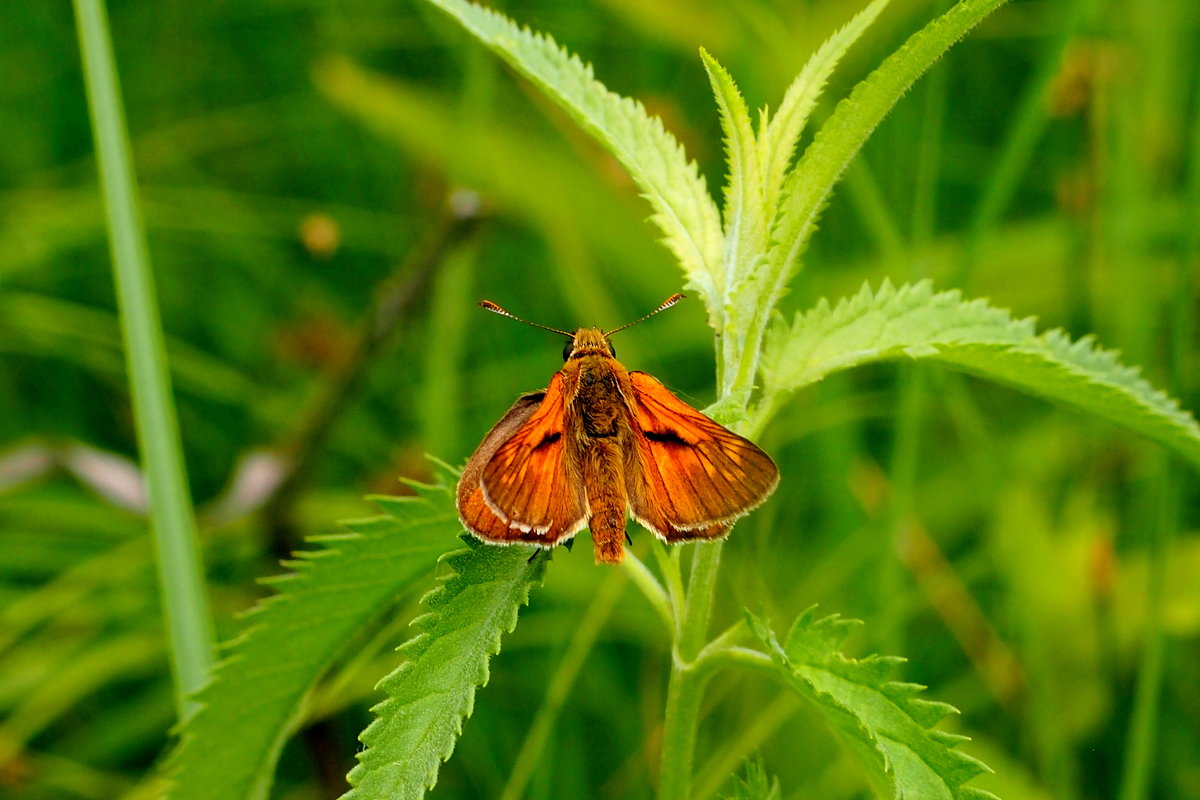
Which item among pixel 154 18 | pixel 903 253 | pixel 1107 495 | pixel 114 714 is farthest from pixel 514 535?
pixel 154 18

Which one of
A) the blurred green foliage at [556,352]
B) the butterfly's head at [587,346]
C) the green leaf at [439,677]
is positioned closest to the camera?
the green leaf at [439,677]

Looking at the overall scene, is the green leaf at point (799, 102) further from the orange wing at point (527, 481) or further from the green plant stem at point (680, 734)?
the green plant stem at point (680, 734)

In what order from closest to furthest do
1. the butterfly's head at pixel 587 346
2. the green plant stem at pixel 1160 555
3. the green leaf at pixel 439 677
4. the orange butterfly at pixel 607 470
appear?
the green leaf at pixel 439 677
the orange butterfly at pixel 607 470
the butterfly's head at pixel 587 346
the green plant stem at pixel 1160 555

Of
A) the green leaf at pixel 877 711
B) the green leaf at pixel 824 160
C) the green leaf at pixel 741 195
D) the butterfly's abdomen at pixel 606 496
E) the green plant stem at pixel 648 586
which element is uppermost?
the green leaf at pixel 741 195

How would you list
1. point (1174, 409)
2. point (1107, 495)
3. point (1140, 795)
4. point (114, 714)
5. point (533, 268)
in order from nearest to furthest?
point (1174, 409), point (1140, 795), point (114, 714), point (1107, 495), point (533, 268)

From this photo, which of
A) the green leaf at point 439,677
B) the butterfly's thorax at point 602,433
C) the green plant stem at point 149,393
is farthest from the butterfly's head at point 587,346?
the green plant stem at point 149,393

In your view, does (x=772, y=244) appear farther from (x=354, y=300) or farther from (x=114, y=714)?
(x=354, y=300)
